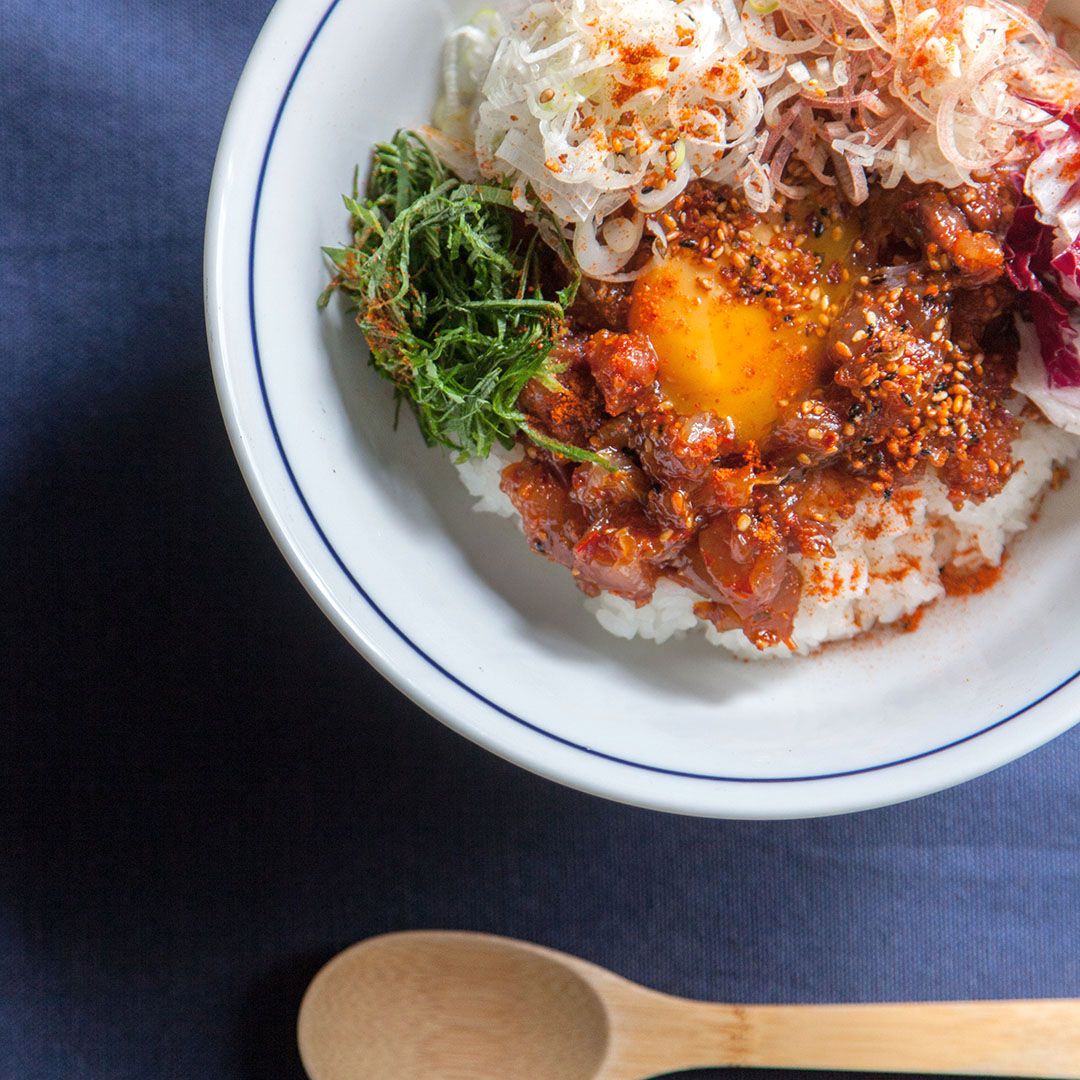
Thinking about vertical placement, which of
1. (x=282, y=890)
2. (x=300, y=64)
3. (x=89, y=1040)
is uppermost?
(x=300, y=64)

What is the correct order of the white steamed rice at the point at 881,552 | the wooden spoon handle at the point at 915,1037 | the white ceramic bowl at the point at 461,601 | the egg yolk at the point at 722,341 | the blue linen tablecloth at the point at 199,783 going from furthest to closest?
1. the blue linen tablecloth at the point at 199,783
2. the wooden spoon handle at the point at 915,1037
3. the white steamed rice at the point at 881,552
4. the egg yolk at the point at 722,341
5. the white ceramic bowl at the point at 461,601

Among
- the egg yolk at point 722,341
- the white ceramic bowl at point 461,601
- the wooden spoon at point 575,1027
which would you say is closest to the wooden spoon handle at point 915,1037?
the wooden spoon at point 575,1027

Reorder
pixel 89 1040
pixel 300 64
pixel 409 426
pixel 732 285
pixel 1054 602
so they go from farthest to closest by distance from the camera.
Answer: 1. pixel 89 1040
2. pixel 409 426
3. pixel 1054 602
4. pixel 732 285
5. pixel 300 64

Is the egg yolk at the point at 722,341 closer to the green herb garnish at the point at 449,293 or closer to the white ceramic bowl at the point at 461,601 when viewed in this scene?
the green herb garnish at the point at 449,293

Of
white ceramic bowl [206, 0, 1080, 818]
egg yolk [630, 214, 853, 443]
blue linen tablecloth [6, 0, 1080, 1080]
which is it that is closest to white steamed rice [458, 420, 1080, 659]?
white ceramic bowl [206, 0, 1080, 818]

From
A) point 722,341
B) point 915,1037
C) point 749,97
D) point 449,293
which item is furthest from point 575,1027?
point 749,97

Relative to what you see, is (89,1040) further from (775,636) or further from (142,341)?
(775,636)

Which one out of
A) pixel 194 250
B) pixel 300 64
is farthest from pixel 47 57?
pixel 300 64
